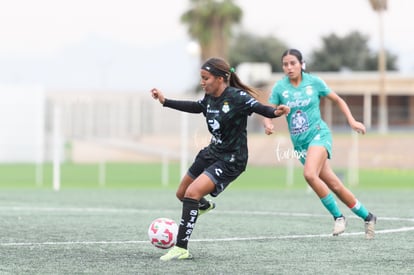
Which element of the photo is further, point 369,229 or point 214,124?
point 369,229

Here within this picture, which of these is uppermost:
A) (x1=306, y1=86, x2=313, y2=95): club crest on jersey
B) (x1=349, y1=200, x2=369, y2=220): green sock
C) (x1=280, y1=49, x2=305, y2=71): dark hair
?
(x1=280, y1=49, x2=305, y2=71): dark hair

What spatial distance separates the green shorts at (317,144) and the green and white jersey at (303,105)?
0.02 metres

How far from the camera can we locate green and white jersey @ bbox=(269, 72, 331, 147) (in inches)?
473

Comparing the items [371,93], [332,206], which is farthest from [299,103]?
[371,93]

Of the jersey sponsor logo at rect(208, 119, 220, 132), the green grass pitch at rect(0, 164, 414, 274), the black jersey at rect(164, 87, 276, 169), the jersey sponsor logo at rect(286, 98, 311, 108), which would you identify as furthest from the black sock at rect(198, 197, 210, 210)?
the jersey sponsor logo at rect(286, 98, 311, 108)

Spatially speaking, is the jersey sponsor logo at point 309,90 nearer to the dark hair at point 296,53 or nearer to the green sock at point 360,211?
the dark hair at point 296,53

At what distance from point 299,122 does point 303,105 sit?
209mm

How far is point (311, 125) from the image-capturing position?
1202 centimetres

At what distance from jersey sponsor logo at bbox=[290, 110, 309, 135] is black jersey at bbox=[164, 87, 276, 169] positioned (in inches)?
85.9

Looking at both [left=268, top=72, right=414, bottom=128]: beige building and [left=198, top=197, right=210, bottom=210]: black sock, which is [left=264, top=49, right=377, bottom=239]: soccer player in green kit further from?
[left=268, top=72, right=414, bottom=128]: beige building

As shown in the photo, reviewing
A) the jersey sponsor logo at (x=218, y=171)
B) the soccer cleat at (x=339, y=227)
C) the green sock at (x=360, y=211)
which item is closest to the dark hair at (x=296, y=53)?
the green sock at (x=360, y=211)

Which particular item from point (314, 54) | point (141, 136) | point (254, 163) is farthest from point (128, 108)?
point (314, 54)

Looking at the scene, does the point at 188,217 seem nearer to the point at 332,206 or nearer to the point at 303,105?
the point at 332,206

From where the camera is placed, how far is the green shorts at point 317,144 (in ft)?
39.1
